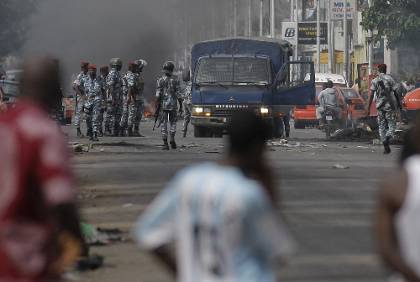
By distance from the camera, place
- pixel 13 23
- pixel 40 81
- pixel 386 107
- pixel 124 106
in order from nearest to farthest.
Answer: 1. pixel 40 81
2. pixel 386 107
3. pixel 124 106
4. pixel 13 23

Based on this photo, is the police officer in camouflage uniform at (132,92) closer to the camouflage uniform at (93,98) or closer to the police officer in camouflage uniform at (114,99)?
the police officer in camouflage uniform at (114,99)

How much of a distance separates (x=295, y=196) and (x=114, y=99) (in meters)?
17.2

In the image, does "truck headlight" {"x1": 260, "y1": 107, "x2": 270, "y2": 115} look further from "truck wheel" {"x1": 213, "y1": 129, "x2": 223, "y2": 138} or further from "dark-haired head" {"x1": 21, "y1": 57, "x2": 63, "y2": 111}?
"dark-haired head" {"x1": 21, "y1": 57, "x2": 63, "y2": 111}

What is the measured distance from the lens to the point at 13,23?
277ft

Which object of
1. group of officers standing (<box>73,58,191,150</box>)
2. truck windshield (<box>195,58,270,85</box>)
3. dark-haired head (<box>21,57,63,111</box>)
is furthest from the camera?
truck windshield (<box>195,58,270,85</box>)

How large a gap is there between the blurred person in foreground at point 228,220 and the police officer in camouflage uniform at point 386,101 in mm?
21074

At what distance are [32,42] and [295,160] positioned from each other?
6963cm

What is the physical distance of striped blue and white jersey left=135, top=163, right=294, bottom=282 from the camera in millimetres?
5531

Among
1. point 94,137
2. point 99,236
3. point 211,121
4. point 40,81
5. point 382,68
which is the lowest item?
point 99,236

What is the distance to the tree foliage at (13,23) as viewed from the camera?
81512 mm

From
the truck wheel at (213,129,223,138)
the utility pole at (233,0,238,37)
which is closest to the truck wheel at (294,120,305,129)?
the truck wheel at (213,129,223,138)

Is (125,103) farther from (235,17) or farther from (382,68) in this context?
(235,17)

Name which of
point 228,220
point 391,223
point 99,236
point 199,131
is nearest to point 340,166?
point 99,236

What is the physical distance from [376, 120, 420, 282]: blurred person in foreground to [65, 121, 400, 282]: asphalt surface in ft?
16.7
